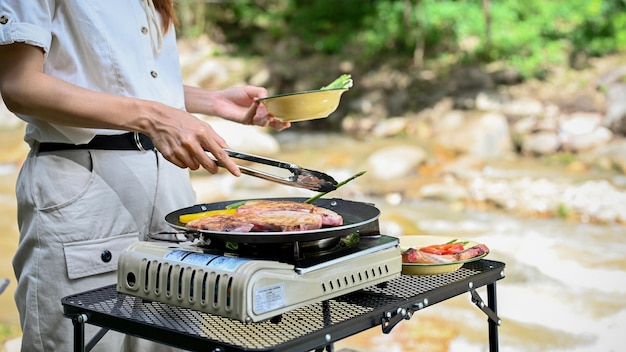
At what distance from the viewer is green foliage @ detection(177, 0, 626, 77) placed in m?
10.4

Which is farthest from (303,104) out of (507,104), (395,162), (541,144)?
(507,104)

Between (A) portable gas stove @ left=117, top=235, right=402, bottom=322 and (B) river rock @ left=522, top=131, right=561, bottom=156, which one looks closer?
(A) portable gas stove @ left=117, top=235, right=402, bottom=322

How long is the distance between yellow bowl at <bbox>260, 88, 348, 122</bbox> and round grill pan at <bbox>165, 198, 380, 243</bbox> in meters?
0.22

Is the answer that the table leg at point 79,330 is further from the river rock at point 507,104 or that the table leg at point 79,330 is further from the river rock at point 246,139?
the river rock at point 507,104

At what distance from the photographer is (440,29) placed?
11.7 metres

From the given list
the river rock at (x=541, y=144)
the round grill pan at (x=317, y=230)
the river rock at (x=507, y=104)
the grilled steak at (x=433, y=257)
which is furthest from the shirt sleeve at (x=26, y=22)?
the river rock at (x=507, y=104)

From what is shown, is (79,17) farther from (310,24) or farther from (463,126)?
(310,24)

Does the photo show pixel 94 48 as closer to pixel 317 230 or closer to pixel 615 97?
pixel 317 230

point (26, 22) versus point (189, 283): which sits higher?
point (26, 22)

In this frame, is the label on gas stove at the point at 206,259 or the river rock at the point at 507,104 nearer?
the label on gas stove at the point at 206,259

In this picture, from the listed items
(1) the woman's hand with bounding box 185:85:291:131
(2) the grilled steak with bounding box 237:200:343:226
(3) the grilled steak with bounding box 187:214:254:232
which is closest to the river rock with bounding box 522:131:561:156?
(1) the woman's hand with bounding box 185:85:291:131

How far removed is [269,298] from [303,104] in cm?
56

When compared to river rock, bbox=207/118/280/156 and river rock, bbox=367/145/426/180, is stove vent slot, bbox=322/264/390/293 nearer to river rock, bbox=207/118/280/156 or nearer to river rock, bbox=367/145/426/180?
river rock, bbox=367/145/426/180

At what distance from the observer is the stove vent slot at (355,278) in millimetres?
1408
